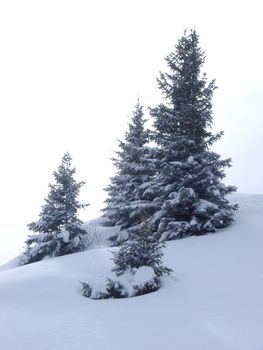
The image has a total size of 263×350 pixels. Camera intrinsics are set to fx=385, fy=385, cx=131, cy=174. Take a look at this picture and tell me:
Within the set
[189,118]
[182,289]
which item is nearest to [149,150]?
[189,118]

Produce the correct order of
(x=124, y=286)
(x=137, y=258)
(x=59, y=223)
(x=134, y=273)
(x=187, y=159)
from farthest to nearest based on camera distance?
(x=59, y=223) → (x=187, y=159) → (x=137, y=258) → (x=134, y=273) → (x=124, y=286)

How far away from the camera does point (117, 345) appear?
712 centimetres

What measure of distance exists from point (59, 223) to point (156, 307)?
15438 mm

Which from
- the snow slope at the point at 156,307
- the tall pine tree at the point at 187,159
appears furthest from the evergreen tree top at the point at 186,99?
the snow slope at the point at 156,307

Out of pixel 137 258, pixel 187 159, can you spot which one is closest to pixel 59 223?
pixel 187 159

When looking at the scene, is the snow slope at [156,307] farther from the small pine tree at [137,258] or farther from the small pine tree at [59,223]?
the small pine tree at [59,223]

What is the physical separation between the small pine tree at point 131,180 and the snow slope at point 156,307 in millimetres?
7926

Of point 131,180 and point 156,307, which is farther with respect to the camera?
point 131,180

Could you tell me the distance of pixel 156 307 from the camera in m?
9.23

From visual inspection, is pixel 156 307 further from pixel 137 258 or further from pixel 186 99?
pixel 186 99

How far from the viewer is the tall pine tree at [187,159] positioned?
1759 cm

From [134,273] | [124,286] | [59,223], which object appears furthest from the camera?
[59,223]

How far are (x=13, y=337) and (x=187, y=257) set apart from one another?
23.5 feet

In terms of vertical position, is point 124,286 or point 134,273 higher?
point 134,273
